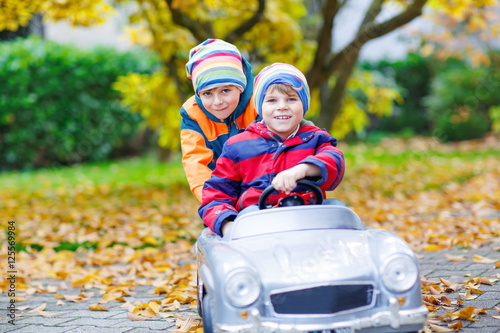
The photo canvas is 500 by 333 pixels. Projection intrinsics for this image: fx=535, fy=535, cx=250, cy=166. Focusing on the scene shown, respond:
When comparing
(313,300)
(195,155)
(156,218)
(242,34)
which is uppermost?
(242,34)

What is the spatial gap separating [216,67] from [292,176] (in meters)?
0.94

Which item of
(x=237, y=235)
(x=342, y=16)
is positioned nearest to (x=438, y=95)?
(x=342, y=16)

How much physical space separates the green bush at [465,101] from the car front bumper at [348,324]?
45.0 feet

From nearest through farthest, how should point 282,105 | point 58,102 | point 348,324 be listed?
point 348,324 < point 282,105 < point 58,102

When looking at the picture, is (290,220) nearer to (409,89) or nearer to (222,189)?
(222,189)

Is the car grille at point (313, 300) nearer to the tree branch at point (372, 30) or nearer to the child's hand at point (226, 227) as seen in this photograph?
the child's hand at point (226, 227)

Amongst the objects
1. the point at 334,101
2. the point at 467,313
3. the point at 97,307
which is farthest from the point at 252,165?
the point at 334,101

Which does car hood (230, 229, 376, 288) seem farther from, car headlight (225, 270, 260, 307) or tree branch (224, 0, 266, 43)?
tree branch (224, 0, 266, 43)

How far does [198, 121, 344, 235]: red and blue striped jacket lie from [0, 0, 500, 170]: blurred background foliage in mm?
3558

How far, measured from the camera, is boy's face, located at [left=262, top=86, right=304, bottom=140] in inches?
108

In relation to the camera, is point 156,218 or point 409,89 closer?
point 156,218

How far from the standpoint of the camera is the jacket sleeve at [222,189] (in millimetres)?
2811

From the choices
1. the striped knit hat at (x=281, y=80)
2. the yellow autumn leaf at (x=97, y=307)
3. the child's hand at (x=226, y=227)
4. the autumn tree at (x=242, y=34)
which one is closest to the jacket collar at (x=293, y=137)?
Answer: the striped knit hat at (x=281, y=80)

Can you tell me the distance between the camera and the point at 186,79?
7785 mm
